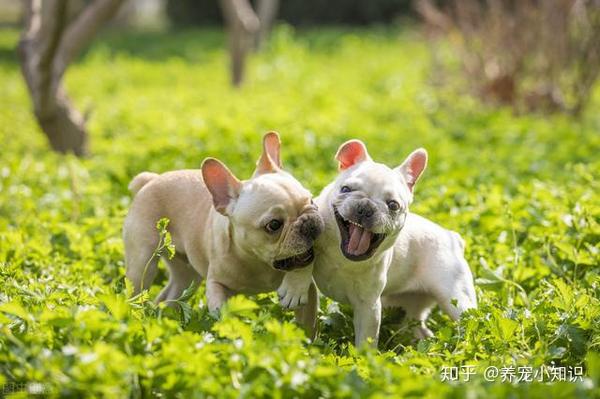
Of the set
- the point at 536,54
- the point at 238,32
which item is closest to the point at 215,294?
the point at 536,54

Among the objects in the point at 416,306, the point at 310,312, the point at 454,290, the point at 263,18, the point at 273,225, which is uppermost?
the point at 273,225

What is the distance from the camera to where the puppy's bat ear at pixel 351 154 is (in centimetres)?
413

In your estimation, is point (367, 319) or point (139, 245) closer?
point (367, 319)

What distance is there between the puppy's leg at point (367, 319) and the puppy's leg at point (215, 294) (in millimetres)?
604

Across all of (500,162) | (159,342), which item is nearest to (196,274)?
(159,342)

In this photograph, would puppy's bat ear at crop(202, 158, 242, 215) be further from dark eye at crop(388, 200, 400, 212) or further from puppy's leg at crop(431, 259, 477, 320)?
puppy's leg at crop(431, 259, 477, 320)

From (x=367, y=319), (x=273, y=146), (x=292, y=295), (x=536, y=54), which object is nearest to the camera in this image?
(x=292, y=295)

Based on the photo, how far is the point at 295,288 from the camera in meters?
3.82

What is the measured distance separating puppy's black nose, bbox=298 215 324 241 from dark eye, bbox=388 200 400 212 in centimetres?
31

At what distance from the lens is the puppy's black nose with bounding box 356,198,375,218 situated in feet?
11.8

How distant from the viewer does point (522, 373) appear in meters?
3.32

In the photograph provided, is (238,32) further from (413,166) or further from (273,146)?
(413,166)

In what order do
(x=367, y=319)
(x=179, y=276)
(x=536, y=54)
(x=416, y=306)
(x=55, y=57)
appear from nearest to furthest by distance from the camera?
(x=367, y=319) < (x=416, y=306) < (x=179, y=276) < (x=55, y=57) < (x=536, y=54)

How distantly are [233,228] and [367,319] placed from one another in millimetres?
728
